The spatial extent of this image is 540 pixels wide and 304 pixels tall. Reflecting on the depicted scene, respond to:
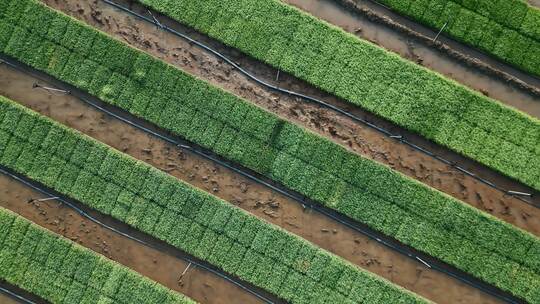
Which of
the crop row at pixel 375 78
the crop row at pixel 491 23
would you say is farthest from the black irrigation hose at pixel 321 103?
the crop row at pixel 491 23

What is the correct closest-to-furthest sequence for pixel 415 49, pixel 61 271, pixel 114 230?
pixel 61 271 → pixel 114 230 → pixel 415 49

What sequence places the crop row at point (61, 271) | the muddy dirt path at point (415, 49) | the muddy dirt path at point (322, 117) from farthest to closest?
the muddy dirt path at point (415, 49), the muddy dirt path at point (322, 117), the crop row at point (61, 271)

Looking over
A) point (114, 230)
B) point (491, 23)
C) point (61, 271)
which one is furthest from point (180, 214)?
point (491, 23)

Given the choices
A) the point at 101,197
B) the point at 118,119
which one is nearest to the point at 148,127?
the point at 118,119

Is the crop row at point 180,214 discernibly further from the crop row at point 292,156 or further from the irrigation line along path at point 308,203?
the crop row at point 292,156

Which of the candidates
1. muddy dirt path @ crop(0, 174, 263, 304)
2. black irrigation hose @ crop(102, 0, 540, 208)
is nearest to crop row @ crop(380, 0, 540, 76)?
black irrigation hose @ crop(102, 0, 540, 208)

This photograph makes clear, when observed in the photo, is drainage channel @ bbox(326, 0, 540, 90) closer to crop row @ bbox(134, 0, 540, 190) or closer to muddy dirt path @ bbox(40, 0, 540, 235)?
crop row @ bbox(134, 0, 540, 190)

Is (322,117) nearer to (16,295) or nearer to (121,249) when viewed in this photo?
(121,249)

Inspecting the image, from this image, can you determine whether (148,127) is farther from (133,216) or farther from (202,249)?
(202,249)
